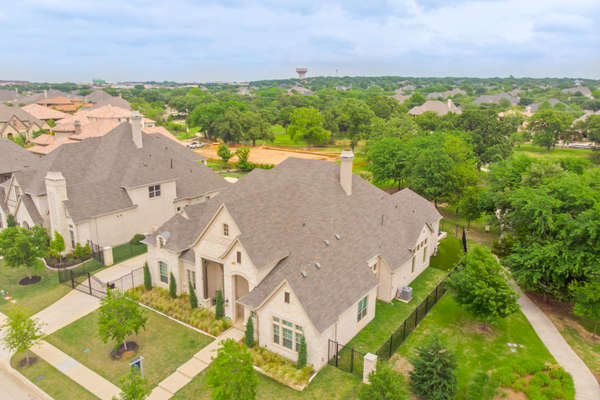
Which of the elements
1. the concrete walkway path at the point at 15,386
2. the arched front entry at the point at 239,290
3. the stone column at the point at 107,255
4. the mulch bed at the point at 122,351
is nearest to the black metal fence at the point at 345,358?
the arched front entry at the point at 239,290

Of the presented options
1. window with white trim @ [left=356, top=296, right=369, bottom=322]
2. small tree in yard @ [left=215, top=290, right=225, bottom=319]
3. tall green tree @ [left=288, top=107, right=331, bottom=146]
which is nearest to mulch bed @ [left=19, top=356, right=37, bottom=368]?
small tree in yard @ [left=215, top=290, right=225, bottom=319]

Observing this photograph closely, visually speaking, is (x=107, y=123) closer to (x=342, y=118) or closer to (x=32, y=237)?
(x=32, y=237)

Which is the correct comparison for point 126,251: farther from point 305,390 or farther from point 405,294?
point 405,294

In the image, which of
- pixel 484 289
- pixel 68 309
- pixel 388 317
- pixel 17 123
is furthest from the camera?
pixel 17 123

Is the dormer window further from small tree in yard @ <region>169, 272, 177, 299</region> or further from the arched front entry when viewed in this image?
the arched front entry

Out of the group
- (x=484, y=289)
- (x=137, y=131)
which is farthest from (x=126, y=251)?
(x=484, y=289)

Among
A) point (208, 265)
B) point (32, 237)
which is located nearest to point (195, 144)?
point (32, 237)

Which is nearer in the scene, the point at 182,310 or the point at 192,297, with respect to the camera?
the point at 192,297
